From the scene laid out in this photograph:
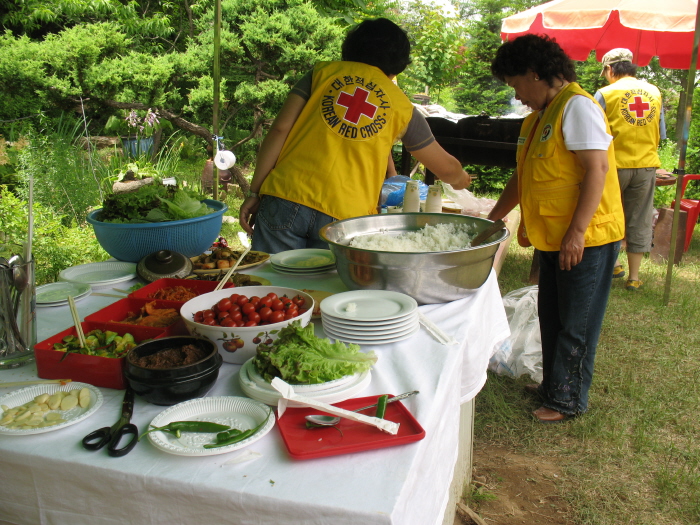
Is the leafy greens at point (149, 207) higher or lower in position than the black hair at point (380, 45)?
lower

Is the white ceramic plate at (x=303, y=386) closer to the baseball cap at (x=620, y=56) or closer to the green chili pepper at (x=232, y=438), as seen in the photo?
the green chili pepper at (x=232, y=438)

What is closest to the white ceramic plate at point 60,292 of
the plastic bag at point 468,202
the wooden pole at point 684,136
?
the plastic bag at point 468,202

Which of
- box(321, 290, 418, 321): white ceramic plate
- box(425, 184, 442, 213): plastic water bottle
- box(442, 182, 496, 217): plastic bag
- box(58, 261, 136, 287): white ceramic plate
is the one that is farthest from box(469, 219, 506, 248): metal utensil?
box(442, 182, 496, 217): plastic bag

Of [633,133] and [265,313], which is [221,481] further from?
[633,133]

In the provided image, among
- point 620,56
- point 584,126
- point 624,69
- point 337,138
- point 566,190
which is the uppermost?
point 620,56

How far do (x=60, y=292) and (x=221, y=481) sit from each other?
1211 mm

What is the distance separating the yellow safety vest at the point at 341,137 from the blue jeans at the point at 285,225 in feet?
0.13

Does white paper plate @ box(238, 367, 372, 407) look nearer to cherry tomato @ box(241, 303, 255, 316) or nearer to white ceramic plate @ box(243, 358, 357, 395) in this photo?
white ceramic plate @ box(243, 358, 357, 395)

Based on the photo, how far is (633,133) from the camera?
454 centimetres

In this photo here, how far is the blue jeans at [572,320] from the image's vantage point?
250 centimetres

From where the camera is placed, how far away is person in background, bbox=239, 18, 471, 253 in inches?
91.6

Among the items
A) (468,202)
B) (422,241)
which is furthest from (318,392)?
(468,202)

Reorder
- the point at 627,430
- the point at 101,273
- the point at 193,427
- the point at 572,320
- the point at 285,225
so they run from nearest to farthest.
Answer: the point at 193,427, the point at 101,273, the point at 285,225, the point at 572,320, the point at 627,430

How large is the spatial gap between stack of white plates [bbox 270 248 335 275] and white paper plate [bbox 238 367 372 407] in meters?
0.88
